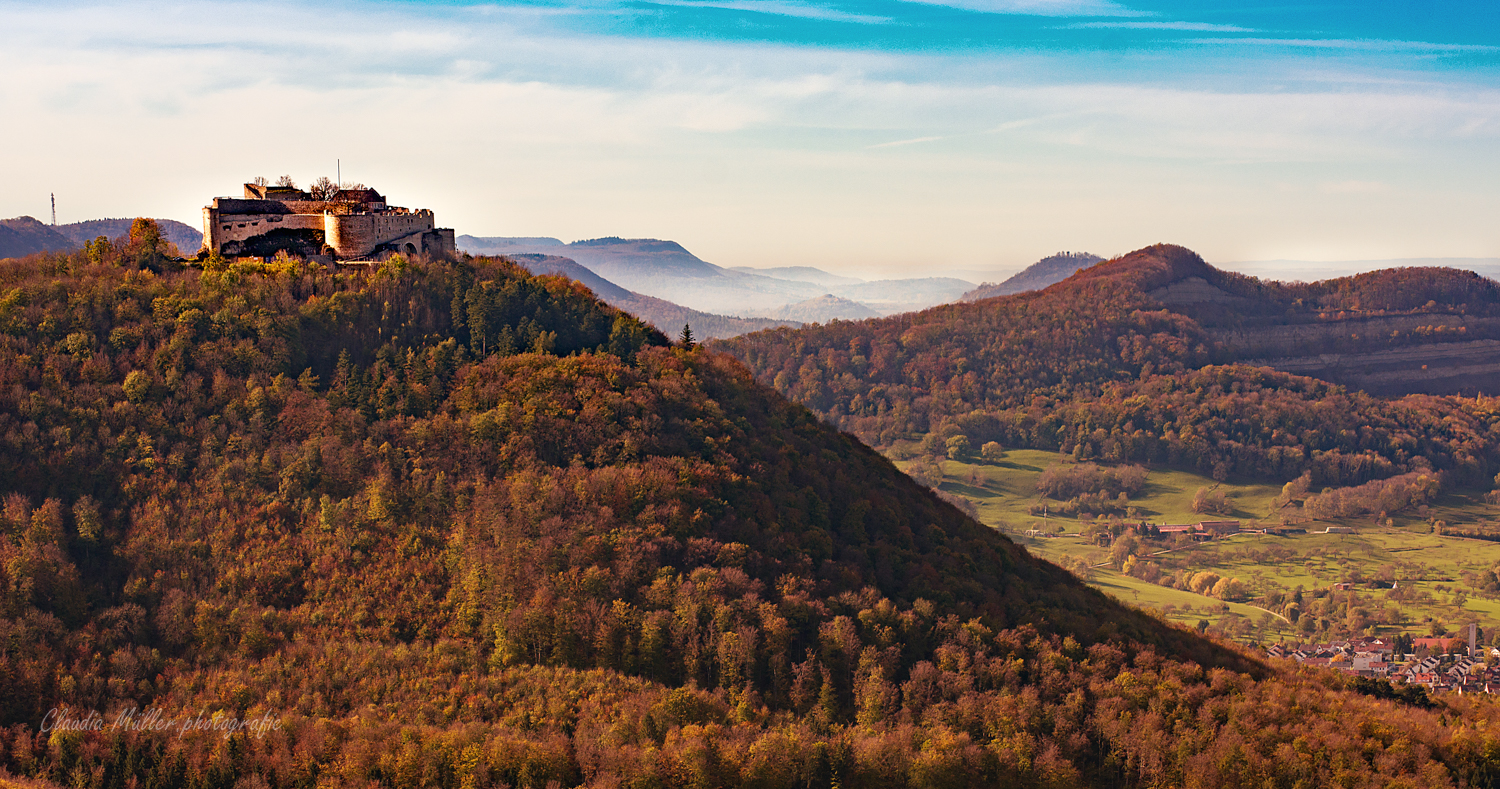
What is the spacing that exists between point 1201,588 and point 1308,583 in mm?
11269

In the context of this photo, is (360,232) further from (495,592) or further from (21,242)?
(21,242)

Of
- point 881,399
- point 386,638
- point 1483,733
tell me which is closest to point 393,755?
point 386,638

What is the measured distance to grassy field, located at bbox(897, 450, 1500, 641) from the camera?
106 m

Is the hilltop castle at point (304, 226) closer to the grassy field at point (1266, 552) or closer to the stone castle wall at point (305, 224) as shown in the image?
the stone castle wall at point (305, 224)

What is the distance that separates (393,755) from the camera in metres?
39.2

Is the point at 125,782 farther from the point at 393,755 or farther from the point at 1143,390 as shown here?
the point at 1143,390

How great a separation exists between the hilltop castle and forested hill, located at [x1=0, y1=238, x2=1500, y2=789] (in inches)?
92.0
